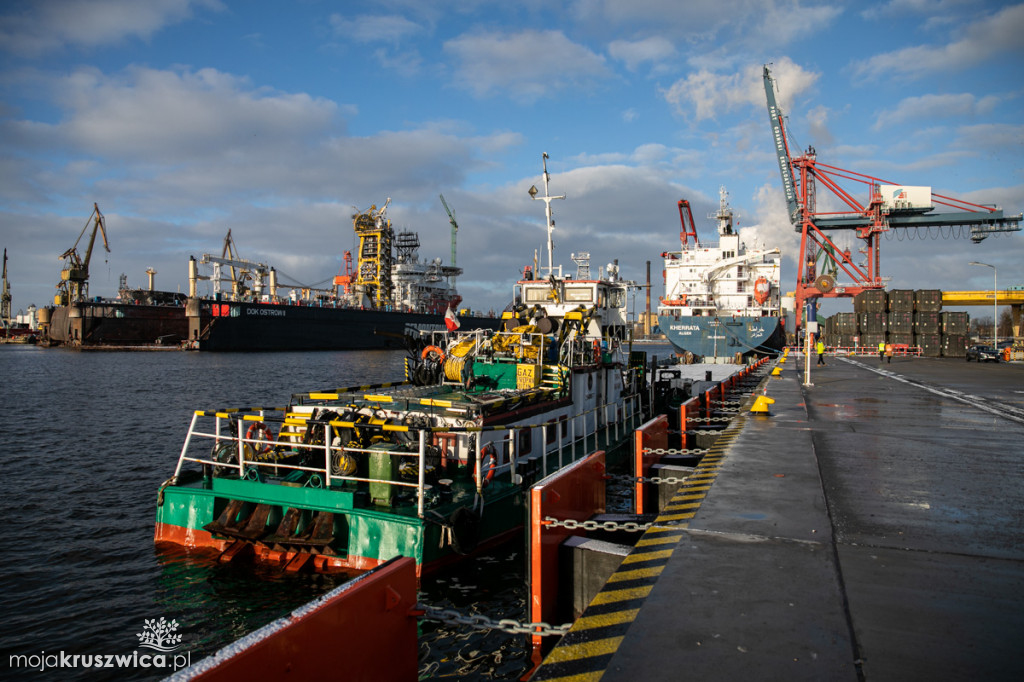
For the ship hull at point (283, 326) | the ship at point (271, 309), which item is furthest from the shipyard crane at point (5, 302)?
the ship hull at point (283, 326)

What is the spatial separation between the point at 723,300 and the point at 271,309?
5782cm

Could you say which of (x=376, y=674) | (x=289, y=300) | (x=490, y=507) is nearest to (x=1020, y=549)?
(x=376, y=674)

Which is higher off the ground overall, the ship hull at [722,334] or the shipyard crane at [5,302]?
the shipyard crane at [5,302]

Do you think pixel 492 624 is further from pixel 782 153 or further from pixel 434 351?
pixel 782 153

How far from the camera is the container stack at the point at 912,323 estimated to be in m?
55.1

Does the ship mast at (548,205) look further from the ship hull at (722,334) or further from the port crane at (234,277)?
the port crane at (234,277)

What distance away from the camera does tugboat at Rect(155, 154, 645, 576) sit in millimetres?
9250

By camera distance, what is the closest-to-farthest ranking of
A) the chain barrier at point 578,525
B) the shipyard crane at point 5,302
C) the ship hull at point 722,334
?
1. the chain barrier at point 578,525
2. the ship hull at point 722,334
3. the shipyard crane at point 5,302

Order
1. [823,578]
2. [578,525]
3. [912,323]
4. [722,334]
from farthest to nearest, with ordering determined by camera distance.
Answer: [912,323] → [722,334] → [578,525] → [823,578]

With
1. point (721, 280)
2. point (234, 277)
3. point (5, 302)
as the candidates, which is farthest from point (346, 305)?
point (5, 302)

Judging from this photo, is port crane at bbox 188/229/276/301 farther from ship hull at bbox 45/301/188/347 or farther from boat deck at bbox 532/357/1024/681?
boat deck at bbox 532/357/1024/681

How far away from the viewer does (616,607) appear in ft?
14.7

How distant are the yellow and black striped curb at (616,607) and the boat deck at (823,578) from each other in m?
0.01

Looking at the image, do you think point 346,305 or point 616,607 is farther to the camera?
point 346,305
